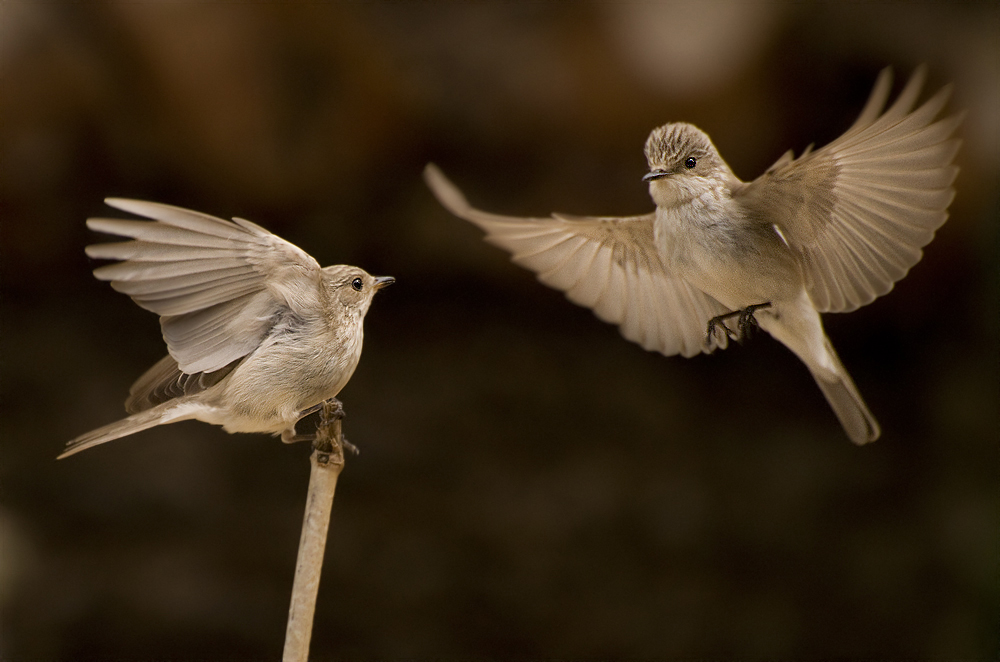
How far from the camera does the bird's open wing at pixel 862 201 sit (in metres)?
1.19

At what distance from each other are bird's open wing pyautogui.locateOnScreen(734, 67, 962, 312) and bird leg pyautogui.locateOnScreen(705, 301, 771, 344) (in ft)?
0.36

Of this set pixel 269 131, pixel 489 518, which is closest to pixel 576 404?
pixel 489 518

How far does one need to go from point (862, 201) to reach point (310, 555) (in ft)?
3.41

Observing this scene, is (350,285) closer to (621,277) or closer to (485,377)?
(621,277)

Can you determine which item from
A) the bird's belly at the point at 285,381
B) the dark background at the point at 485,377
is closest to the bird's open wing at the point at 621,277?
the bird's belly at the point at 285,381

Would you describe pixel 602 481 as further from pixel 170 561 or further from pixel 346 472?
pixel 170 561

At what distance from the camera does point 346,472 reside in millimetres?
3145

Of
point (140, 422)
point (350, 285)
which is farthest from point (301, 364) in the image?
point (140, 422)

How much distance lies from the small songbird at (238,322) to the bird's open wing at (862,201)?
0.68 meters

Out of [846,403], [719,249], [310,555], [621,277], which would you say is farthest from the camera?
[621,277]

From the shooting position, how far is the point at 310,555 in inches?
47.4

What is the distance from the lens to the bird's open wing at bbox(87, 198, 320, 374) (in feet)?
3.92

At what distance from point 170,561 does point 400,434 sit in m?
0.95

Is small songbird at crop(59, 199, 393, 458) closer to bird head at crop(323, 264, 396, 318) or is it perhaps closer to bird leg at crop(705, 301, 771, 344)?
bird head at crop(323, 264, 396, 318)
